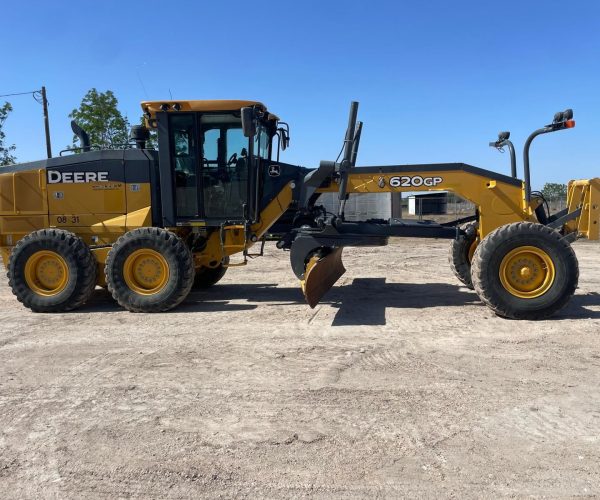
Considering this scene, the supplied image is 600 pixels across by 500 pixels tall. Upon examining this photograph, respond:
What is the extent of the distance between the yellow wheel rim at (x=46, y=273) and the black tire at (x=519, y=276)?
5.90m

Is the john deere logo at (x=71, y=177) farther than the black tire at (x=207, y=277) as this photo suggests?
No

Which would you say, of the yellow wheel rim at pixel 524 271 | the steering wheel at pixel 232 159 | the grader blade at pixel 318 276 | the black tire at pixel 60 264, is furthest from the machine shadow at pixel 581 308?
the black tire at pixel 60 264

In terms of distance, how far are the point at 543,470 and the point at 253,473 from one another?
169 cm

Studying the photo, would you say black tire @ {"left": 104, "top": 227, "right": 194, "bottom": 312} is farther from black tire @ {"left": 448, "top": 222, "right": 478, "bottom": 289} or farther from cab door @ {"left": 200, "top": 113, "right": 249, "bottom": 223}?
black tire @ {"left": 448, "top": 222, "right": 478, "bottom": 289}

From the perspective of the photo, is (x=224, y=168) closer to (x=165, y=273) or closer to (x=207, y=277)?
(x=165, y=273)

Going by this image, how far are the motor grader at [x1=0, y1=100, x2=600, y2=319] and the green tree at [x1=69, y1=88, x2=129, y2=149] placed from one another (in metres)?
10.1

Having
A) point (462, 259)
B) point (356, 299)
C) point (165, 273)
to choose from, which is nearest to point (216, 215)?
point (165, 273)

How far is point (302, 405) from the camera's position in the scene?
3840 millimetres

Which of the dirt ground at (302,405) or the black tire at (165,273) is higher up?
the black tire at (165,273)

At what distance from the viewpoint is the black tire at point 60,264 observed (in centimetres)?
731

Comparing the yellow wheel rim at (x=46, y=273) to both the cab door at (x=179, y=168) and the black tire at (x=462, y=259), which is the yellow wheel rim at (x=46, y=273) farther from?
the black tire at (x=462, y=259)

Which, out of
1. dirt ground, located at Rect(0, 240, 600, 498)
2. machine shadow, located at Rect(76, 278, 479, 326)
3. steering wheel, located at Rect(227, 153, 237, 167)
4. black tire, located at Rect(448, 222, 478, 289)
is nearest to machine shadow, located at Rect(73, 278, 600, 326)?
machine shadow, located at Rect(76, 278, 479, 326)

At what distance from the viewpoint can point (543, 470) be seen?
290 centimetres

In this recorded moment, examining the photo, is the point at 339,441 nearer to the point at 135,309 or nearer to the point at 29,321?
the point at 135,309
